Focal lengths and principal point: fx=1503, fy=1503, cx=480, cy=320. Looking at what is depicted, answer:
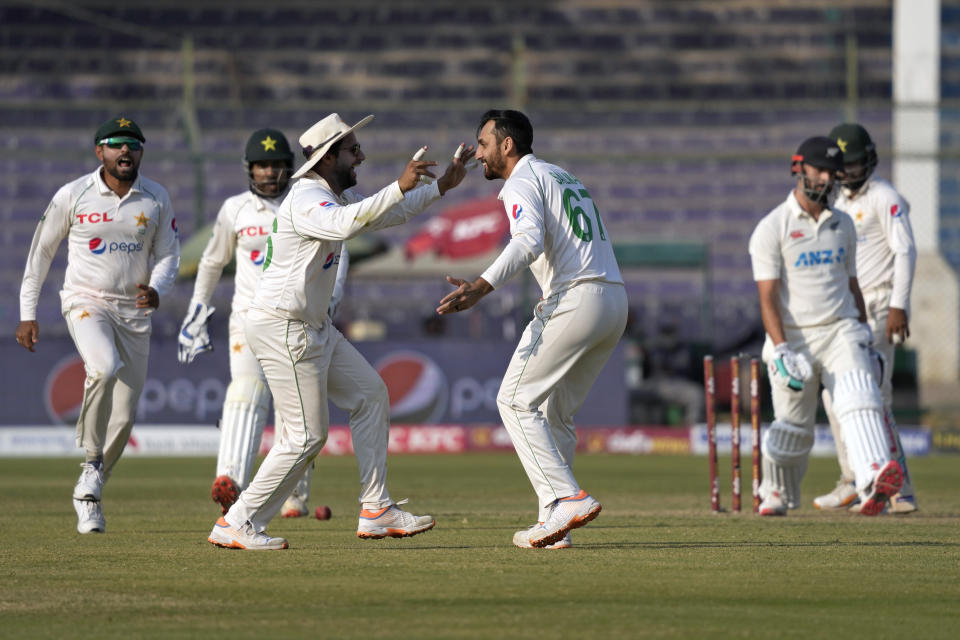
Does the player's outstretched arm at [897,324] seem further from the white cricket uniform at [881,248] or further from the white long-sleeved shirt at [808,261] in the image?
the white long-sleeved shirt at [808,261]

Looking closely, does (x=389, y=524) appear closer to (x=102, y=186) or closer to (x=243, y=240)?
(x=243, y=240)

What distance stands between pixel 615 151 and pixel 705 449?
57.0ft

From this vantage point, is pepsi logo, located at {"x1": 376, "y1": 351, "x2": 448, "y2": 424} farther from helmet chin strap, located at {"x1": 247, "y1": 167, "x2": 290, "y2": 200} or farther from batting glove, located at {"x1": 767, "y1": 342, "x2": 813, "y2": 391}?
batting glove, located at {"x1": 767, "y1": 342, "x2": 813, "y2": 391}

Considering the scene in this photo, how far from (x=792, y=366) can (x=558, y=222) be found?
250cm

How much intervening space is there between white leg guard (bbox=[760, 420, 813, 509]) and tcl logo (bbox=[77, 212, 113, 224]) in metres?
4.29

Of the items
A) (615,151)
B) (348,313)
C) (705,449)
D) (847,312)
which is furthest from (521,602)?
(615,151)

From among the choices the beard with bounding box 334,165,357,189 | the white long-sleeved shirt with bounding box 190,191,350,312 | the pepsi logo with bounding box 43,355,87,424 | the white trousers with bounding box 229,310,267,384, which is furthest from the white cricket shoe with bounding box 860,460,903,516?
the pepsi logo with bounding box 43,355,87,424

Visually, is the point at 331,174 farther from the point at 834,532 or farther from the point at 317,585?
the point at 834,532

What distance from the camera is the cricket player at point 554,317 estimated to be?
23.3 feet

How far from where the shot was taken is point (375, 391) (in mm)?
7570

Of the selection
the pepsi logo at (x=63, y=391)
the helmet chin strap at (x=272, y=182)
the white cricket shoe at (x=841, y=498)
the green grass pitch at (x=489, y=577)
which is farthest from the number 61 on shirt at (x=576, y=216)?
the pepsi logo at (x=63, y=391)

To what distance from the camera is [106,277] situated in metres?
8.99

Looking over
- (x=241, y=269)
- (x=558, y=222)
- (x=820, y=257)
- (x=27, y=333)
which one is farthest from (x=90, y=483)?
(x=820, y=257)

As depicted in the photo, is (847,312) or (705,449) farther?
(705,449)
